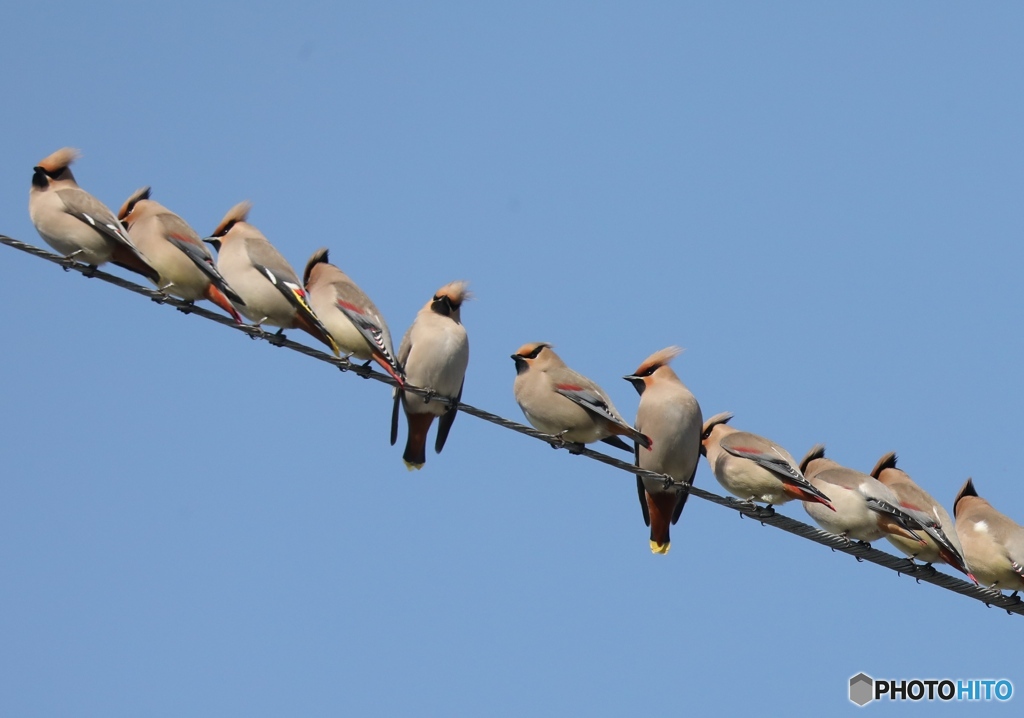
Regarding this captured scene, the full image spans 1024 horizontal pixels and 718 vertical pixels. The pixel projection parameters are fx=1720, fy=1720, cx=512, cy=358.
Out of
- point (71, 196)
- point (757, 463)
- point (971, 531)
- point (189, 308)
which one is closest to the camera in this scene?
point (189, 308)

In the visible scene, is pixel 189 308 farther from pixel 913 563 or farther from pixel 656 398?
pixel 913 563

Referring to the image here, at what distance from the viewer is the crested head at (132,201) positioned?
11305 mm

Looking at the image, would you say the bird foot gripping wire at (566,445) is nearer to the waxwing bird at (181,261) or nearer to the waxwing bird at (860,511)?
the waxwing bird at (860,511)

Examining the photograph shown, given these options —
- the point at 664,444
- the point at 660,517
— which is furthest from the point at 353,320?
the point at 660,517

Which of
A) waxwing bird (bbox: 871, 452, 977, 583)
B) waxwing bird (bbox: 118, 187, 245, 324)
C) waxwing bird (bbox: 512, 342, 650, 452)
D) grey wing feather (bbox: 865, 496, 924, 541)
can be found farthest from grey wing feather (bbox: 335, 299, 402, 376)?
waxwing bird (bbox: 871, 452, 977, 583)

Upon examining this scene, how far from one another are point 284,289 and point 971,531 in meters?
5.02

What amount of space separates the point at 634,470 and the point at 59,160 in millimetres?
4315

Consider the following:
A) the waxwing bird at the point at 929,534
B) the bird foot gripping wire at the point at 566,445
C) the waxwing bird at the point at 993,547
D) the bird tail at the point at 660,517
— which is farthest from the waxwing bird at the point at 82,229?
the waxwing bird at the point at 993,547

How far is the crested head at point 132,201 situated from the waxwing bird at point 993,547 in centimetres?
593

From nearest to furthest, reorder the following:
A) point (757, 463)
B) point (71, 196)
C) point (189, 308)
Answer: point (189, 308), point (71, 196), point (757, 463)

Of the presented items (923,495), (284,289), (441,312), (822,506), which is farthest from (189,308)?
(923,495)

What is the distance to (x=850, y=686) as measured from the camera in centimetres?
1166

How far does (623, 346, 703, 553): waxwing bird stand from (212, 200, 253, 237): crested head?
9.58 ft

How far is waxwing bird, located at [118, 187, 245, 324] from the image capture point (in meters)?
10.4
